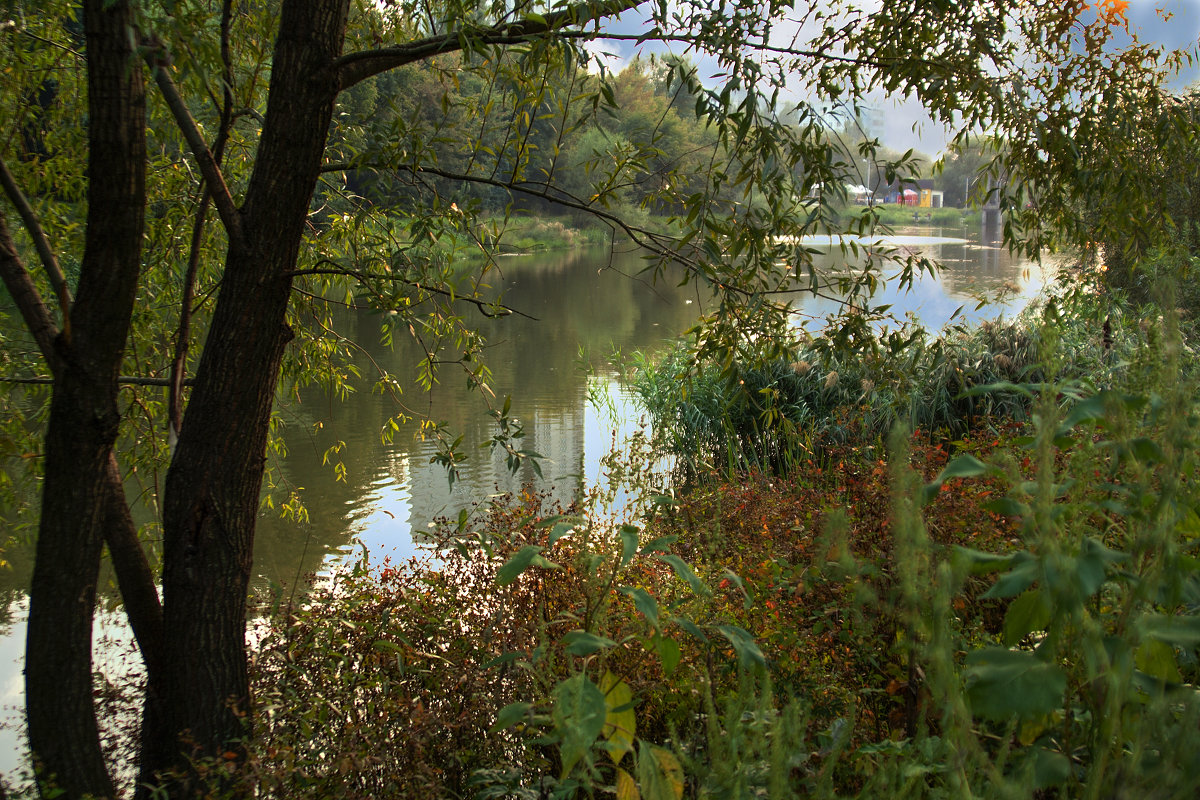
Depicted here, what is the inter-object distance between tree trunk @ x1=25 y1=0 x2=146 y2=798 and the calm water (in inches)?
39.2

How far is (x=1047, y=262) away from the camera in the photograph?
15570 millimetres

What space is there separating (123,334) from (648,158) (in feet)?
5.51

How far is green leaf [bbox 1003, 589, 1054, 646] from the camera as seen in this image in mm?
1172

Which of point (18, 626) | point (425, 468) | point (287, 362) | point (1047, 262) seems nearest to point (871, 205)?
point (287, 362)

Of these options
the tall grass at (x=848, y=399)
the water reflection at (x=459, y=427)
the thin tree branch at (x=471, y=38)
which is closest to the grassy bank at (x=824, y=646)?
the water reflection at (x=459, y=427)

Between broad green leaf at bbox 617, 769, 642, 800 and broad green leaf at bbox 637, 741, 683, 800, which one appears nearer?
broad green leaf at bbox 637, 741, 683, 800

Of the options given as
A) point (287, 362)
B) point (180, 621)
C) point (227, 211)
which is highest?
point (227, 211)

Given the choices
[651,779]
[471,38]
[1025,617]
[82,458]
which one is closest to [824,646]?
[651,779]

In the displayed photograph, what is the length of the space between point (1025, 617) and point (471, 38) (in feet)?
6.09

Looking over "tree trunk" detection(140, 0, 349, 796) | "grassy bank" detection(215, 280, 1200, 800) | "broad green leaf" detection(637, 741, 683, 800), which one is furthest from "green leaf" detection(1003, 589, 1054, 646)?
"tree trunk" detection(140, 0, 349, 796)

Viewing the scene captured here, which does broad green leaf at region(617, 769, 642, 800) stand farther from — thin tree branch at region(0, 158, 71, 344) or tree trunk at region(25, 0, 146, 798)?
thin tree branch at region(0, 158, 71, 344)

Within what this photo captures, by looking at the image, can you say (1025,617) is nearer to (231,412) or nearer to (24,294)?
→ (231,412)

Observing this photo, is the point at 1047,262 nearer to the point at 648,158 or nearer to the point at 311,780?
the point at 648,158

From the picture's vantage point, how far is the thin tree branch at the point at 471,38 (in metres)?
2.19
